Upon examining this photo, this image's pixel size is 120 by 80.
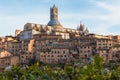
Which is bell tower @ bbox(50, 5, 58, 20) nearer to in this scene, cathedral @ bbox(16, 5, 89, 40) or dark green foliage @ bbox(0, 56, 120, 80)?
cathedral @ bbox(16, 5, 89, 40)

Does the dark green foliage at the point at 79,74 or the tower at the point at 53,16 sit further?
the tower at the point at 53,16

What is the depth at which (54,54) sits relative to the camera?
10244 cm

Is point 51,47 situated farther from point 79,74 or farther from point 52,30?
point 79,74

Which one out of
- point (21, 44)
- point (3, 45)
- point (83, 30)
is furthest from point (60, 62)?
point (83, 30)

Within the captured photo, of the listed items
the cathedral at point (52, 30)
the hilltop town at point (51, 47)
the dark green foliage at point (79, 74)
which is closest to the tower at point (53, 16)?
the cathedral at point (52, 30)

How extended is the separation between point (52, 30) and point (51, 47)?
20.0 m

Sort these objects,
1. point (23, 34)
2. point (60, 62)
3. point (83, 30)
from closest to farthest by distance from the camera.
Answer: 1. point (60, 62)
2. point (23, 34)
3. point (83, 30)

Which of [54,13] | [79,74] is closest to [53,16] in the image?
[54,13]

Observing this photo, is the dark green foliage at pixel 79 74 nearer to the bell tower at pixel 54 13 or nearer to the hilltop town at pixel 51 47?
the hilltop town at pixel 51 47

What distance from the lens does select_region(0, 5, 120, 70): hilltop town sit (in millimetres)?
101113

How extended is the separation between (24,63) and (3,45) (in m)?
17.1

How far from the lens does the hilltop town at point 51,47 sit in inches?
3981

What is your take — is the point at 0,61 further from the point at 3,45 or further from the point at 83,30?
the point at 83,30

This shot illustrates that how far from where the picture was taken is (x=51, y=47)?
347 ft
